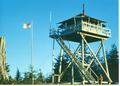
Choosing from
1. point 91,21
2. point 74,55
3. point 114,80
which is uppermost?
point 91,21

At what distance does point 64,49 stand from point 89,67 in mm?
2192

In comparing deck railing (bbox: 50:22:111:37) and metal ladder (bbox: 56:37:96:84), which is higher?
deck railing (bbox: 50:22:111:37)

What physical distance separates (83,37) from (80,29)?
646 millimetres

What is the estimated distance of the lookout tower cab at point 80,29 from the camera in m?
27.5

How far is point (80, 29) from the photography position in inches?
1071

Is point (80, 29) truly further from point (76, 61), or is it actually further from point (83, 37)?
point (76, 61)

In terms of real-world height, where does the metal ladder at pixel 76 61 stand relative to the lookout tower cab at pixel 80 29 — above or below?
below

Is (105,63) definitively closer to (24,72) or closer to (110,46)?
(110,46)

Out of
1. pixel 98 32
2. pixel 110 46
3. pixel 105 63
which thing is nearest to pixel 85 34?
pixel 98 32

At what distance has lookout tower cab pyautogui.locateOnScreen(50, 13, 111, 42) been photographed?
90.3 ft

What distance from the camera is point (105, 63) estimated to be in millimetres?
29328

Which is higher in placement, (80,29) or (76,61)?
(80,29)

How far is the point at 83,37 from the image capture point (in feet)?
90.1

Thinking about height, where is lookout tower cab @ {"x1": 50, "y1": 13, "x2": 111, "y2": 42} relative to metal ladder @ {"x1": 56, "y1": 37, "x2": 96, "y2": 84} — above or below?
above
